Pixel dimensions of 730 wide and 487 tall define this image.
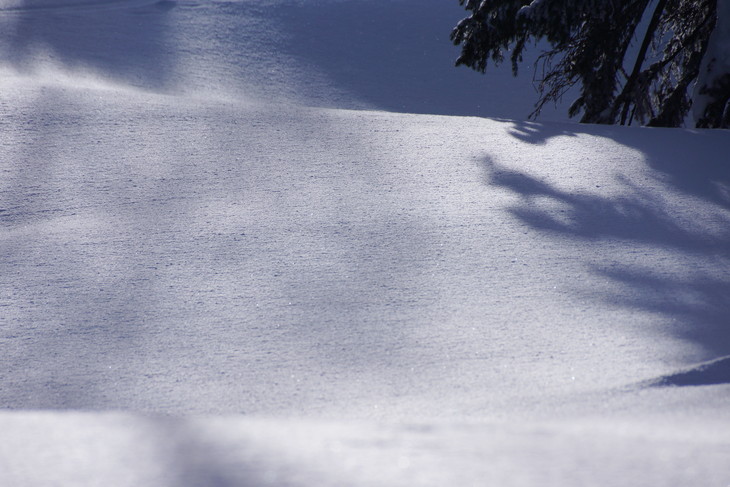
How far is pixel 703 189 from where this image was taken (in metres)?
→ 3.24

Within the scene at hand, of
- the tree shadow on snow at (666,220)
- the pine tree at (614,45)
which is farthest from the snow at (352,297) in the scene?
the pine tree at (614,45)

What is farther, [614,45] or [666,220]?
[614,45]

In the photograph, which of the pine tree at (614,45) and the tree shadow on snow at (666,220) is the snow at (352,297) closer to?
the tree shadow on snow at (666,220)

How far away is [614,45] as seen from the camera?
5.40m

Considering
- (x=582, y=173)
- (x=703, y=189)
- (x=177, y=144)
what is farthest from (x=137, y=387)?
(x=703, y=189)

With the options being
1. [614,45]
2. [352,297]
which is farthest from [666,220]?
[614,45]

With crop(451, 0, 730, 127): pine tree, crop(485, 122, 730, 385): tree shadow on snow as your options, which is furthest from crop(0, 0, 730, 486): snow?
crop(451, 0, 730, 127): pine tree

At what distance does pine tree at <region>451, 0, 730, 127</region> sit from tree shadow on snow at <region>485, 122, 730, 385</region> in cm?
94

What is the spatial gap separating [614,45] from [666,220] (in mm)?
2983

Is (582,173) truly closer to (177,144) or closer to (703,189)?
(703,189)

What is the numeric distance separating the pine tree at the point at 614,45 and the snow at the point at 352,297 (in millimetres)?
1027

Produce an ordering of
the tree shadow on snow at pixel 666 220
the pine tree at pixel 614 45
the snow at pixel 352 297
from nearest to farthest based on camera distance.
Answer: the snow at pixel 352 297, the tree shadow on snow at pixel 666 220, the pine tree at pixel 614 45

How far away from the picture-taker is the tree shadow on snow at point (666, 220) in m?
2.14

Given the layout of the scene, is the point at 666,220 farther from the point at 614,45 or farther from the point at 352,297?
the point at 614,45
